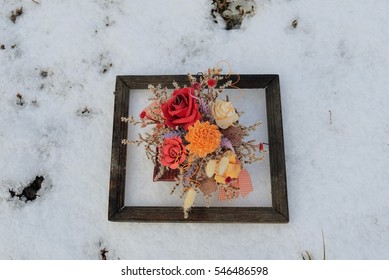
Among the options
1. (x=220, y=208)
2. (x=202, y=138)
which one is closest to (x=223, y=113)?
(x=202, y=138)

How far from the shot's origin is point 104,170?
1629 millimetres

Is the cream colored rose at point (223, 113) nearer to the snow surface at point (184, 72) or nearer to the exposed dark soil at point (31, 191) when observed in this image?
the snow surface at point (184, 72)

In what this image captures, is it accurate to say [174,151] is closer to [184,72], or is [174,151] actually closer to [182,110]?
[182,110]

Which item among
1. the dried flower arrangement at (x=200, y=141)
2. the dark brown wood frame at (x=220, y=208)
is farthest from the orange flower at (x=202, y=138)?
the dark brown wood frame at (x=220, y=208)

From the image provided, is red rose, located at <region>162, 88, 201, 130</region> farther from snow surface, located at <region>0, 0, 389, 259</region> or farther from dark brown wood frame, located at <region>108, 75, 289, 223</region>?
snow surface, located at <region>0, 0, 389, 259</region>

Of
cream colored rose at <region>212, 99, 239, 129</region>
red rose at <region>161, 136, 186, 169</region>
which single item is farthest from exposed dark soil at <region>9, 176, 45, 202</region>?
cream colored rose at <region>212, 99, 239, 129</region>

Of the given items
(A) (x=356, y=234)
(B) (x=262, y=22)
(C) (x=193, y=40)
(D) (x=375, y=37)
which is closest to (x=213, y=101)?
(C) (x=193, y=40)

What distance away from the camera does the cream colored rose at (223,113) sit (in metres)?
1.23

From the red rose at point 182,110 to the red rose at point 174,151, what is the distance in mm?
56

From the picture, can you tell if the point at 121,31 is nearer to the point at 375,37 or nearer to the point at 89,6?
the point at 89,6
